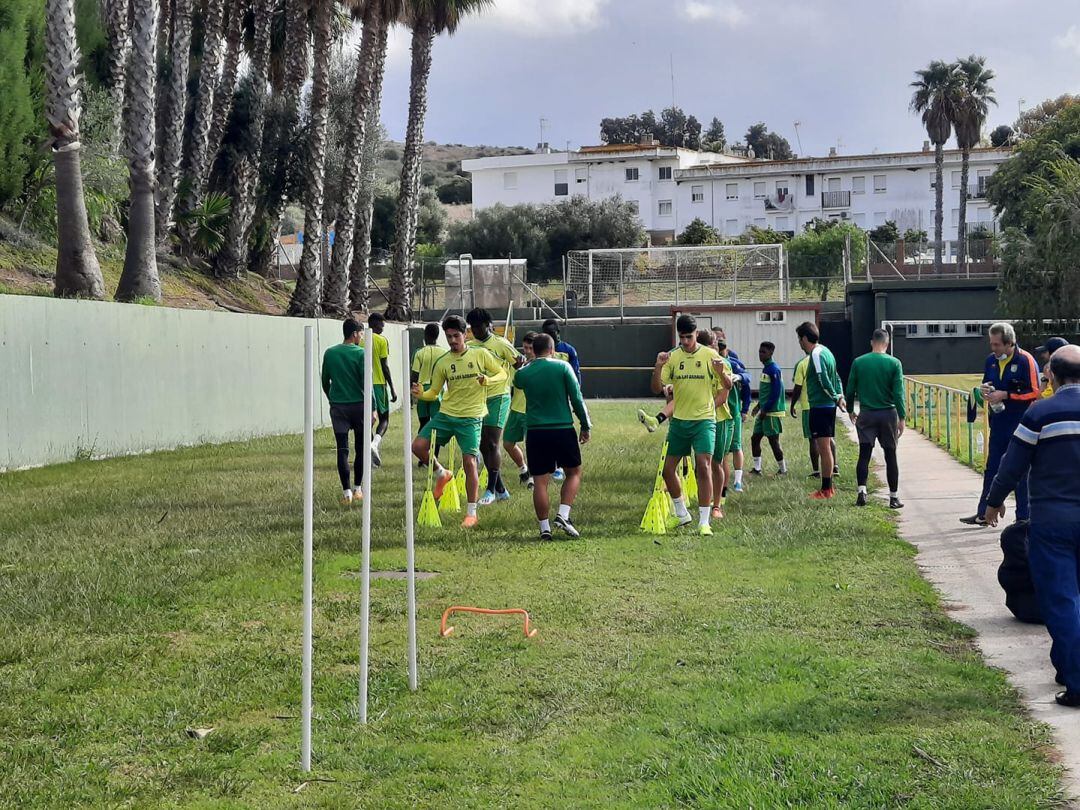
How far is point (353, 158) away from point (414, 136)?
4.98 meters

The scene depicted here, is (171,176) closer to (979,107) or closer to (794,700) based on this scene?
(794,700)

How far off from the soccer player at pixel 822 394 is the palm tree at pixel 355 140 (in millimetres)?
19985

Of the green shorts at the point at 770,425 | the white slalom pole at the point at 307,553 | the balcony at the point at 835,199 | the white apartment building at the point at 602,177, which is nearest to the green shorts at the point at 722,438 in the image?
the green shorts at the point at 770,425

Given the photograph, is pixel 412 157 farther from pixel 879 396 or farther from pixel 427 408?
pixel 879 396

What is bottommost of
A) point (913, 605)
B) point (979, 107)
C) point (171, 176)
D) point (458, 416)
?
point (913, 605)

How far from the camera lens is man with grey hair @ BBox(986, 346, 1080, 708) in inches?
253

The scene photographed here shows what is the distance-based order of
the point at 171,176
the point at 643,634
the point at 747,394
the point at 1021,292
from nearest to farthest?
the point at 643,634
the point at 747,394
the point at 171,176
the point at 1021,292

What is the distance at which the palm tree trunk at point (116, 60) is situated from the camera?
26.2 m

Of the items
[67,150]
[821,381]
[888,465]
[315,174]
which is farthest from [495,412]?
[315,174]

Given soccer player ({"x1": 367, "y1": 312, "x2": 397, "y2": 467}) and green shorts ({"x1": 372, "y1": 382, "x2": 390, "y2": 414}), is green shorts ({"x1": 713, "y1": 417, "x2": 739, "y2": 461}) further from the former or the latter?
green shorts ({"x1": 372, "y1": 382, "x2": 390, "y2": 414})

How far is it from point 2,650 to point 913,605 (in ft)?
18.5

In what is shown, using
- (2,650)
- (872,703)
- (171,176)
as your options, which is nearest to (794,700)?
(872,703)

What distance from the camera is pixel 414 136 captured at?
3731 centimetres

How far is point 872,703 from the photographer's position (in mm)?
6258
